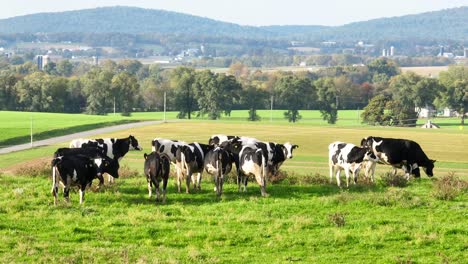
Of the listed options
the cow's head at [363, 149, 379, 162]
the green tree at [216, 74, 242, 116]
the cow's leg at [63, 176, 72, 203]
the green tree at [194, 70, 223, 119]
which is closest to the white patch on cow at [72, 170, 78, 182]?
the cow's leg at [63, 176, 72, 203]

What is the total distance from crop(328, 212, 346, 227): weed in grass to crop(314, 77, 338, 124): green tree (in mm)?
125127

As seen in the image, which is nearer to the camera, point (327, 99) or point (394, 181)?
point (394, 181)

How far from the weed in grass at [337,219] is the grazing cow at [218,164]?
554cm

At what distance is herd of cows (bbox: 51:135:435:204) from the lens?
1011 inches

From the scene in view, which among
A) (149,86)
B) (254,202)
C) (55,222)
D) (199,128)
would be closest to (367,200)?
(254,202)

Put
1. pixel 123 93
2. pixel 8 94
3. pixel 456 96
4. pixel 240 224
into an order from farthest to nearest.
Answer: pixel 123 93 < pixel 8 94 < pixel 456 96 < pixel 240 224

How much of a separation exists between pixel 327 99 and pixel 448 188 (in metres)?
129

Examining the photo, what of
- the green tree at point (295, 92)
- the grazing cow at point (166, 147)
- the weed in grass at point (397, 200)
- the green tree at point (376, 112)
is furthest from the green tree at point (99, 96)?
the weed in grass at point (397, 200)

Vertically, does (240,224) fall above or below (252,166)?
below

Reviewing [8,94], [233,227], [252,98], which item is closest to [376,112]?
[252,98]

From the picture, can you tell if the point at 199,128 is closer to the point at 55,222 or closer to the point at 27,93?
the point at 27,93

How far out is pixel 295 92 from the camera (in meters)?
154

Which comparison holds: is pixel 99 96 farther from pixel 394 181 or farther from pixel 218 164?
pixel 218 164

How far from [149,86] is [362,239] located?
154 meters
